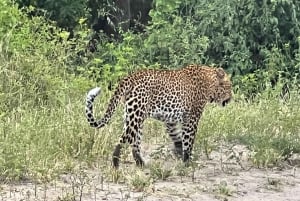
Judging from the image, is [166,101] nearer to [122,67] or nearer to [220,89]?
[220,89]

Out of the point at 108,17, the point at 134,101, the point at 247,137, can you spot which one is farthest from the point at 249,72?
the point at 134,101

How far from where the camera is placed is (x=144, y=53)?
15883 millimetres

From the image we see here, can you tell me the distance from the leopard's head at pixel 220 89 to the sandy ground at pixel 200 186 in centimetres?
59

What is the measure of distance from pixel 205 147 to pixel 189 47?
5.10 meters

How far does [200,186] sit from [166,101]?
1.07 metres

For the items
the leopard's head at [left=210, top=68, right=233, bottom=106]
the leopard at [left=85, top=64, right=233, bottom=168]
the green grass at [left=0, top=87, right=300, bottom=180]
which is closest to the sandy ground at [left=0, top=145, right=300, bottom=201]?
the green grass at [left=0, top=87, right=300, bottom=180]

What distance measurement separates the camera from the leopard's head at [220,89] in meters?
9.82

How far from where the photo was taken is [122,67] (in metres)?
13.6

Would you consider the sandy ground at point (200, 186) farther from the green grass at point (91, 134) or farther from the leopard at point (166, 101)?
the leopard at point (166, 101)

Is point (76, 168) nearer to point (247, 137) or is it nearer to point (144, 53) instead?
point (247, 137)

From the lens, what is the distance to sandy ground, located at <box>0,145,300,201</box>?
7.87 m

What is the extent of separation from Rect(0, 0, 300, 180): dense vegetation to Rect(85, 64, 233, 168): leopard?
0.46 metres

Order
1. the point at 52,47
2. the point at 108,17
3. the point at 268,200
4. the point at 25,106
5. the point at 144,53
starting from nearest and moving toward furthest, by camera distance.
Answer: the point at 268,200, the point at 25,106, the point at 52,47, the point at 144,53, the point at 108,17

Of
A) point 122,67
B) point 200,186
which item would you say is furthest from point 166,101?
point 122,67
